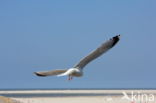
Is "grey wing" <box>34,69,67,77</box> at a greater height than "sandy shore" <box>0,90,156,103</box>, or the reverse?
"sandy shore" <box>0,90,156,103</box>

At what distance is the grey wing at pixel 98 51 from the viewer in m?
19.6

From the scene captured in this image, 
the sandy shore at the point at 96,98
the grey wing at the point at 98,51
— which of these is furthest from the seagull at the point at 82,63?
the sandy shore at the point at 96,98

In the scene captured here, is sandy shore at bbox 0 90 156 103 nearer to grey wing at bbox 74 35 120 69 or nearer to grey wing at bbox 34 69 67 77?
grey wing at bbox 74 35 120 69

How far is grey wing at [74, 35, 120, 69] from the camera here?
19.6 metres

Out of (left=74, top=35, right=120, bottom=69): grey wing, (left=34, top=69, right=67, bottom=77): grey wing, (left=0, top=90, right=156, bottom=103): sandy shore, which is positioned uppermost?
(left=0, top=90, right=156, bottom=103): sandy shore

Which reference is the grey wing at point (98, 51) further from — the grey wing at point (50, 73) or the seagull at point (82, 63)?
the grey wing at point (50, 73)

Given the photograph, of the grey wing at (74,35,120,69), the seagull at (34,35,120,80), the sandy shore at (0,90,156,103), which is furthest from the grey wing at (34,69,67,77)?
the sandy shore at (0,90,156,103)

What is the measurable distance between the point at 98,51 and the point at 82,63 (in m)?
0.55

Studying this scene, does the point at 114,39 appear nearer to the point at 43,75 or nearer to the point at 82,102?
the point at 43,75

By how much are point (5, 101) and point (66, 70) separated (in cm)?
3816

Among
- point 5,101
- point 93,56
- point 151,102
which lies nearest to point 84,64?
point 93,56

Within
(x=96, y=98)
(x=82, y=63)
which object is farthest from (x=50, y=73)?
(x=96, y=98)

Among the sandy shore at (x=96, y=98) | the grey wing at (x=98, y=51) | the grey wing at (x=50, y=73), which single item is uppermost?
the sandy shore at (x=96, y=98)

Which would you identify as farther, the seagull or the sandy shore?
the sandy shore
